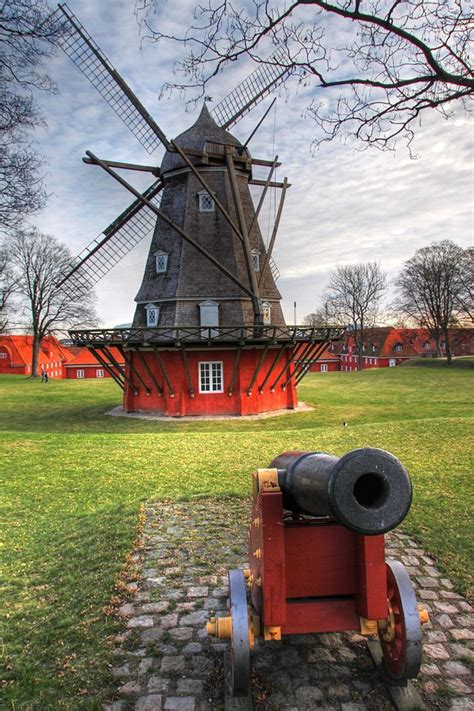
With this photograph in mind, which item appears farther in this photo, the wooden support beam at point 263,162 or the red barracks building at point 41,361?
the red barracks building at point 41,361

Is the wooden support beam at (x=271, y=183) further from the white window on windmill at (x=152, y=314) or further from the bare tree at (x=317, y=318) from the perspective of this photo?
the bare tree at (x=317, y=318)

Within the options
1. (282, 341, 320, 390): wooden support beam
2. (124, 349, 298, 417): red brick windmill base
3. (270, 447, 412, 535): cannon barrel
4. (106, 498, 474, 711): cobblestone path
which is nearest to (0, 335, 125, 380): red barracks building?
(282, 341, 320, 390): wooden support beam

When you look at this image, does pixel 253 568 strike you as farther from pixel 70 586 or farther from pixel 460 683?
pixel 70 586

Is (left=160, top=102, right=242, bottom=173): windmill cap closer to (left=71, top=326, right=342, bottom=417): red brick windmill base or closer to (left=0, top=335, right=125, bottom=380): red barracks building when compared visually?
(left=71, top=326, right=342, bottom=417): red brick windmill base

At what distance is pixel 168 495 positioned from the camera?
8148mm

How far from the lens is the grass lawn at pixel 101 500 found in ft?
13.0

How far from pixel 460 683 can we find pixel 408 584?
2.76ft

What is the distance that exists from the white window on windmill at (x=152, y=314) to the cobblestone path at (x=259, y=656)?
1586 centimetres

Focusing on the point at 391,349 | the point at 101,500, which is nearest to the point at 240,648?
the point at 101,500

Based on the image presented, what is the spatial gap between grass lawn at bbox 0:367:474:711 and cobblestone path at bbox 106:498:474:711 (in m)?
0.27

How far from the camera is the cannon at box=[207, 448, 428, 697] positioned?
3.27m

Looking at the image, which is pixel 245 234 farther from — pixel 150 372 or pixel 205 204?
pixel 150 372

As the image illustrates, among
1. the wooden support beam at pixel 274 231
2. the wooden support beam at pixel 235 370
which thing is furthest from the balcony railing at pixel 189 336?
the wooden support beam at pixel 274 231

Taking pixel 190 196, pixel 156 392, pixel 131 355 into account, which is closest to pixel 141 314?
pixel 131 355
